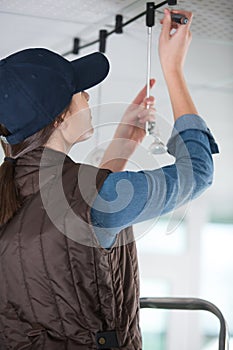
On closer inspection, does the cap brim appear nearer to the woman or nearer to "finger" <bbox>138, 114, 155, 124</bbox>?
the woman

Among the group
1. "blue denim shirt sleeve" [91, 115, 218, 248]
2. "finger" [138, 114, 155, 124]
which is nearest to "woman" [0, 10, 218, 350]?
"blue denim shirt sleeve" [91, 115, 218, 248]

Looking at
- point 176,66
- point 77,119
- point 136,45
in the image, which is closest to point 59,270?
point 77,119

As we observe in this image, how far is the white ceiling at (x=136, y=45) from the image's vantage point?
4.92ft

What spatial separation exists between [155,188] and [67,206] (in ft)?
0.42

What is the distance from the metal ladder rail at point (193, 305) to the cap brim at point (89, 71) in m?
0.48

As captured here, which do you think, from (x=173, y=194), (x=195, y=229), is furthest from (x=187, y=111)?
(x=195, y=229)

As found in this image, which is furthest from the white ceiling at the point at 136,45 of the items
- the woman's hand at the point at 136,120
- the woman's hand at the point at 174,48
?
the woman's hand at the point at 174,48

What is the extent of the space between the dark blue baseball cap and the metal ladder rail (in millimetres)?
490

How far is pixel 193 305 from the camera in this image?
118 cm

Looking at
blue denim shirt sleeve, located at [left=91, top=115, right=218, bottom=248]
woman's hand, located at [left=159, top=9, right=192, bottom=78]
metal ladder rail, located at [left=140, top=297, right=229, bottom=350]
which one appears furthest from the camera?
metal ladder rail, located at [left=140, top=297, right=229, bottom=350]

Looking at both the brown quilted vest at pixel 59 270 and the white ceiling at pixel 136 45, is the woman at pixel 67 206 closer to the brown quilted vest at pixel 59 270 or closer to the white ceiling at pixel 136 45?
the brown quilted vest at pixel 59 270

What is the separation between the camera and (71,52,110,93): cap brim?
0.90 meters

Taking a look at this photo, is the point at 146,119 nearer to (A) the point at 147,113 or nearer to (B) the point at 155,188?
(A) the point at 147,113

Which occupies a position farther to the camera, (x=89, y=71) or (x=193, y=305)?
(x=193, y=305)
